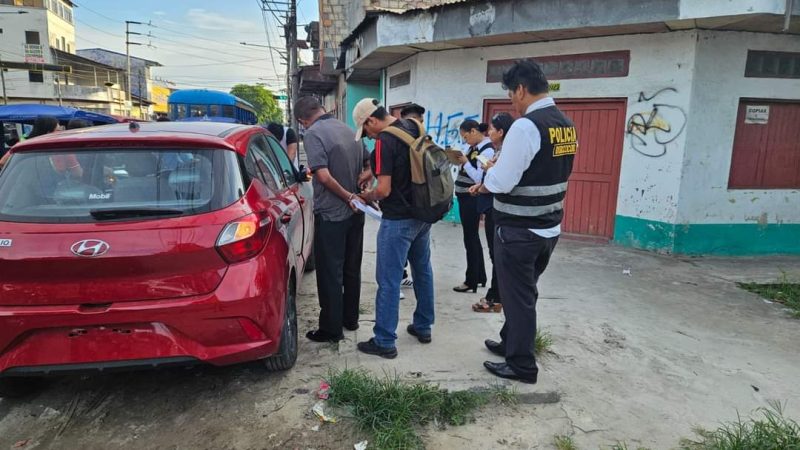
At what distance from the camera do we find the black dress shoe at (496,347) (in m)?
3.37

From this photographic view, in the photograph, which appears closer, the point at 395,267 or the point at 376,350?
the point at 395,267

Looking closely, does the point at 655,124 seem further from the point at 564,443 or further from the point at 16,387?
the point at 16,387

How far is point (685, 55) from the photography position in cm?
620

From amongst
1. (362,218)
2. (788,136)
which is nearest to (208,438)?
(362,218)

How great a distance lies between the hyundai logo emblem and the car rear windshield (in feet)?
0.45

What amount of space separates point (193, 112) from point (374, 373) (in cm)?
1795

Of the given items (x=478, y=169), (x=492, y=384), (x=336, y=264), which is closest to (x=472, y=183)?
(x=478, y=169)

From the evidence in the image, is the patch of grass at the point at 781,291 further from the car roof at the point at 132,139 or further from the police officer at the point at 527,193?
the car roof at the point at 132,139

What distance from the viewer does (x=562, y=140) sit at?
2762 millimetres

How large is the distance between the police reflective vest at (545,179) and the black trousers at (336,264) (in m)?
1.19

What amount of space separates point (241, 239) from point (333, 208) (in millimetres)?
911

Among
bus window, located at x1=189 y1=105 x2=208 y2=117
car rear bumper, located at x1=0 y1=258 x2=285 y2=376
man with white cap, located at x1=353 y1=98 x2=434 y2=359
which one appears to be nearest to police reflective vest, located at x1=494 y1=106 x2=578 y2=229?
man with white cap, located at x1=353 y1=98 x2=434 y2=359

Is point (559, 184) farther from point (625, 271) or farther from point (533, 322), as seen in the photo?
point (625, 271)

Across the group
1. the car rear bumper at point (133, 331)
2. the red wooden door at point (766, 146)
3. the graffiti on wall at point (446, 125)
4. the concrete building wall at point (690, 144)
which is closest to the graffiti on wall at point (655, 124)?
the concrete building wall at point (690, 144)
